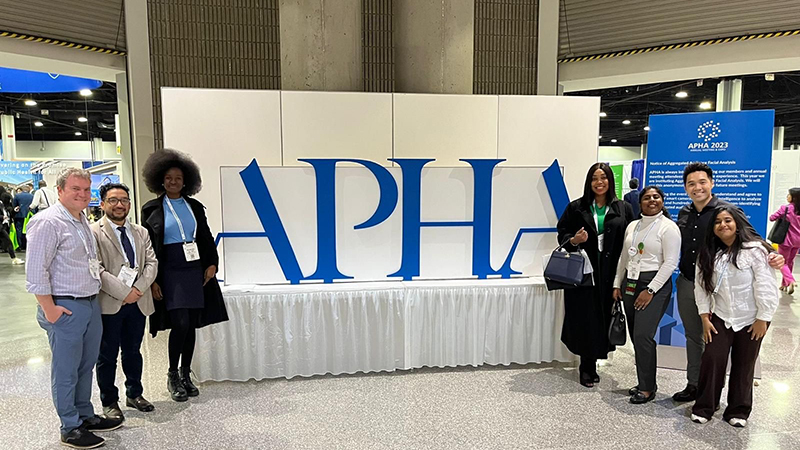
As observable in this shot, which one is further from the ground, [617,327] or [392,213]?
[392,213]

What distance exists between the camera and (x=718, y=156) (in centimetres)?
355

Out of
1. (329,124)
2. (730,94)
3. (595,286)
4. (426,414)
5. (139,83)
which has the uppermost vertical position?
(730,94)

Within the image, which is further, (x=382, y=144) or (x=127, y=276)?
(x=382, y=144)

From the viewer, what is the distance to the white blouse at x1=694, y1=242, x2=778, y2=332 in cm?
254

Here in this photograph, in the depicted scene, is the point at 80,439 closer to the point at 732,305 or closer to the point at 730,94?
the point at 732,305

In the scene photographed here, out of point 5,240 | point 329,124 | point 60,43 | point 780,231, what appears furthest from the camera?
point 5,240

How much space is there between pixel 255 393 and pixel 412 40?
3.36 metres

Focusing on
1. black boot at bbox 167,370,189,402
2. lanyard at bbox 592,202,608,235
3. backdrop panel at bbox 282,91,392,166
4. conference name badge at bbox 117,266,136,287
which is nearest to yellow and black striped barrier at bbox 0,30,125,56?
backdrop panel at bbox 282,91,392,166

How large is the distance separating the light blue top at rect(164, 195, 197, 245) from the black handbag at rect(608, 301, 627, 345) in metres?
2.81

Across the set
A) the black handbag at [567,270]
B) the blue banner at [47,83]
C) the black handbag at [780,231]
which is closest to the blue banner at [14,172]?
the blue banner at [47,83]

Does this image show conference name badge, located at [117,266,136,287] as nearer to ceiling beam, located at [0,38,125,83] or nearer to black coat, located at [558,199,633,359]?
black coat, located at [558,199,633,359]

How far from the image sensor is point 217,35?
5426 mm

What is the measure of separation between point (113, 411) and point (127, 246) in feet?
3.28

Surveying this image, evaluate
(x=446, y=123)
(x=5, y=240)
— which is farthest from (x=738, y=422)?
(x=5, y=240)
